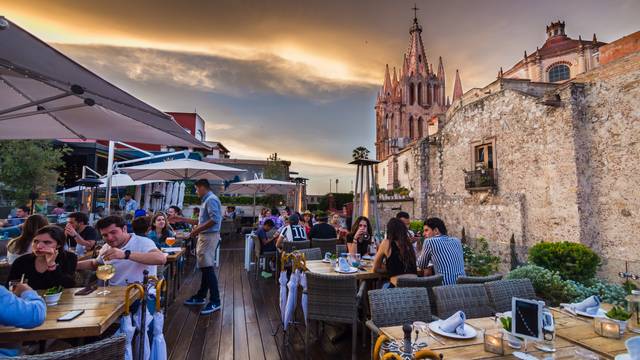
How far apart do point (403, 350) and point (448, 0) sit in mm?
14469

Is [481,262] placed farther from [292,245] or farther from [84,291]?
[84,291]

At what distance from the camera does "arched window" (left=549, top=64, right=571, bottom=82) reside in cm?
2764

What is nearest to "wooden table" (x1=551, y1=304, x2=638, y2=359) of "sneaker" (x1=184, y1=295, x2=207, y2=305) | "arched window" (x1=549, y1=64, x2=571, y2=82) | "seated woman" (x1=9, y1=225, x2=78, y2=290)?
"seated woman" (x1=9, y1=225, x2=78, y2=290)

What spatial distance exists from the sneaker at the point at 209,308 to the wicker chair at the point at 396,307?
3.22 metres

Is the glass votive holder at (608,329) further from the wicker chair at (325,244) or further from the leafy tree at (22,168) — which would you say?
the leafy tree at (22,168)

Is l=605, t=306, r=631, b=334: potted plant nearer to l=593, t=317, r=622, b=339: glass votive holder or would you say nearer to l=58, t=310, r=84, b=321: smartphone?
l=593, t=317, r=622, b=339: glass votive holder

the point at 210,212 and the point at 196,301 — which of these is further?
the point at 196,301

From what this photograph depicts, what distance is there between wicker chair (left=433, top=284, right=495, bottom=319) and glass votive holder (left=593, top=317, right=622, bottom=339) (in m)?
0.85

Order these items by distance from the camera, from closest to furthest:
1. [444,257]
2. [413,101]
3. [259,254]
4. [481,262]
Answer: [444,257] < [481,262] < [259,254] < [413,101]

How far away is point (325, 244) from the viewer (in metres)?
6.48

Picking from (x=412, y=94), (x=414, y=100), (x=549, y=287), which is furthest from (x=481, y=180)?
(x=412, y=94)

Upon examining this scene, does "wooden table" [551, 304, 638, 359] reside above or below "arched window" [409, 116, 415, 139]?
below

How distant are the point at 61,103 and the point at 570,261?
31.5ft

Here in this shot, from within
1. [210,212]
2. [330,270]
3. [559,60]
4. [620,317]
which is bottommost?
[330,270]
